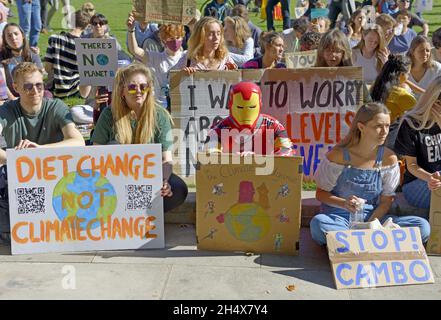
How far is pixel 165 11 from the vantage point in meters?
7.03

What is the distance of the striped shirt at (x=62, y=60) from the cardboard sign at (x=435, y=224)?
619cm

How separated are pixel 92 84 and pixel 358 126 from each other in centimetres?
315

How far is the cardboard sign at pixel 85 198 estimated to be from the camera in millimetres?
4566

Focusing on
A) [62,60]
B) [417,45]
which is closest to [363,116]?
[417,45]

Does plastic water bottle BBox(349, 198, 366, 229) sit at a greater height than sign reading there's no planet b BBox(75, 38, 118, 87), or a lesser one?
lesser

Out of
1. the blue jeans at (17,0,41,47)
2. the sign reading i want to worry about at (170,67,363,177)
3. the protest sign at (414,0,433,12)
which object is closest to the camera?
the sign reading i want to worry about at (170,67,363,177)

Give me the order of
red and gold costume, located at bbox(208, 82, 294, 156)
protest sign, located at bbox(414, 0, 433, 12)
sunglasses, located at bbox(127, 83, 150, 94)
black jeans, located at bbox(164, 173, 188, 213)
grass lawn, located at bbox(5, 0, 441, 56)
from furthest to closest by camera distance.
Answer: grass lawn, located at bbox(5, 0, 441, 56) → protest sign, located at bbox(414, 0, 433, 12) → black jeans, located at bbox(164, 173, 188, 213) → sunglasses, located at bbox(127, 83, 150, 94) → red and gold costume, located at bbox(208, 82, 294, 156)

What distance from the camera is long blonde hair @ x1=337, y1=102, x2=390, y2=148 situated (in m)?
4.51

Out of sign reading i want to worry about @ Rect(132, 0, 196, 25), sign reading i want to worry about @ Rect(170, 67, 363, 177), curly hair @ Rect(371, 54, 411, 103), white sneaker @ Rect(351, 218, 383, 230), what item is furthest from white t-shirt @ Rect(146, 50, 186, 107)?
white sneaker @ Rect(351, 218, 383, 230)

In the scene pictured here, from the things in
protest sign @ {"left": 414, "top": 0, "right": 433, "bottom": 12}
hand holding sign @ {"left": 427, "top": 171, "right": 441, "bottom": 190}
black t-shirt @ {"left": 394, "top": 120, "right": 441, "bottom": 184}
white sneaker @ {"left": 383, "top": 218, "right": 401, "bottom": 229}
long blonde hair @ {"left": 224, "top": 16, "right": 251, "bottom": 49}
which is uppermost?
protest sign @ {"left": 414, "top": 0, "right": 433, "bottom": 12}

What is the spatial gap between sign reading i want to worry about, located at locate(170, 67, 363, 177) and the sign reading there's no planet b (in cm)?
108

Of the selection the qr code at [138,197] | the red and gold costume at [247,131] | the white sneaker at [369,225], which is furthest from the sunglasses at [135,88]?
the white sneaker at [369,225]

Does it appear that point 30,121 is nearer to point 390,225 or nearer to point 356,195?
point 356,195

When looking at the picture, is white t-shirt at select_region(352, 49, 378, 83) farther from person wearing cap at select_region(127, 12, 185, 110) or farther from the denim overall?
the denim overall
